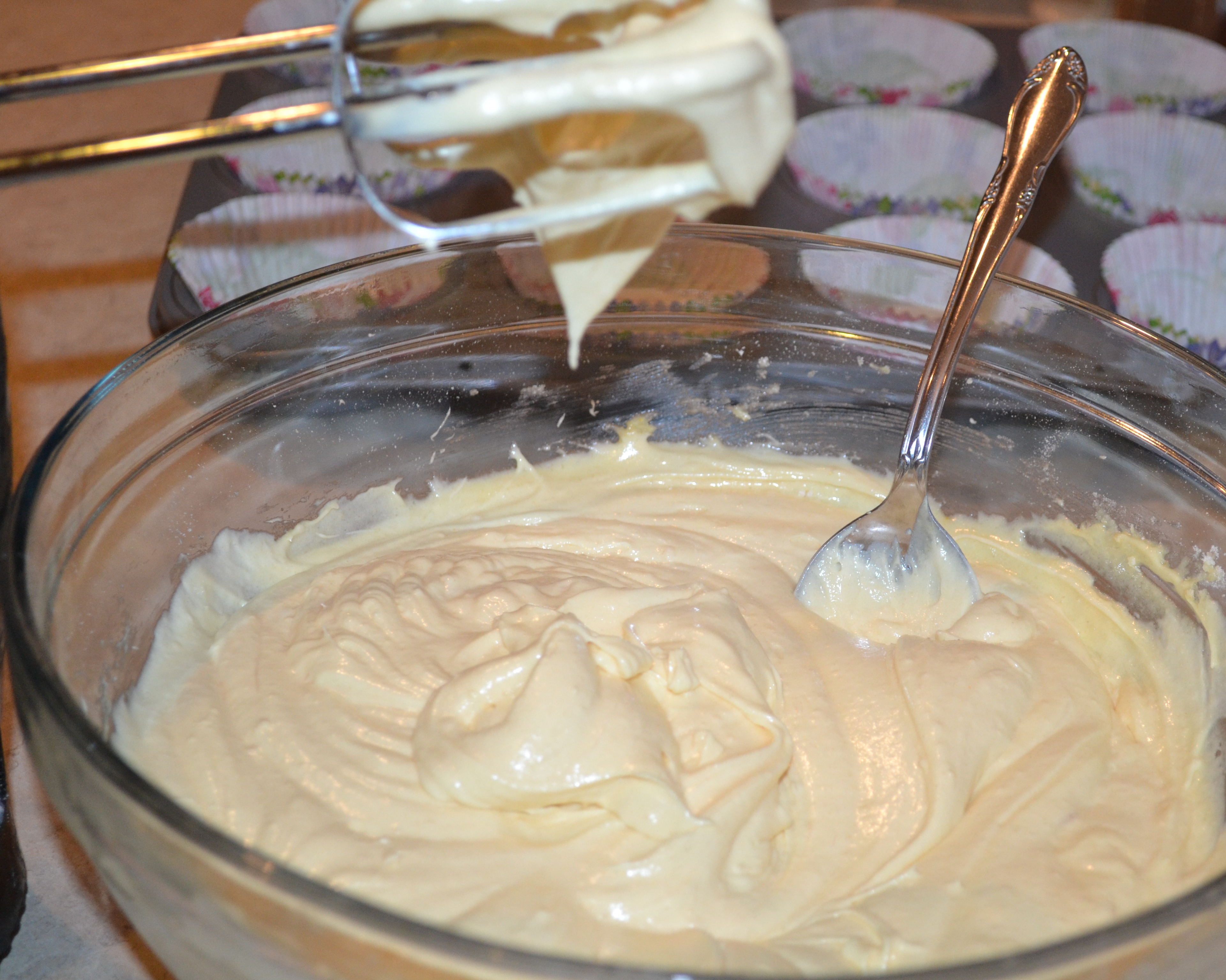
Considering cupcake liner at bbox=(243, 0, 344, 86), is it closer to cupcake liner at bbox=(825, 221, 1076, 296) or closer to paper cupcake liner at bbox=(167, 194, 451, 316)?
paper cupcake liner at bbox=(167, 194, 451, 316)

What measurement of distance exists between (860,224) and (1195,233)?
19.4 inches

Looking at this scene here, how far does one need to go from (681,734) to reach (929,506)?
0.36m

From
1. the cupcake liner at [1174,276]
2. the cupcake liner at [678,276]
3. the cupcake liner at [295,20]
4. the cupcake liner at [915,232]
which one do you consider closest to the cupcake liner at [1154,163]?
the cupcake liner at [1174,276]

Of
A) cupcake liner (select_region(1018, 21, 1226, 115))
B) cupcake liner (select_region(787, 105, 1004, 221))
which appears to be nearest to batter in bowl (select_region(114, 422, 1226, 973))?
cupcake liner (select_region(787, 105, 1004, 221))

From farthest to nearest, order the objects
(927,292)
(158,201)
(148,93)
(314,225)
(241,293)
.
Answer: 1. (148,93)
2. (158,201)
3. (314,225)
4. (241,293)
5. (927,292)

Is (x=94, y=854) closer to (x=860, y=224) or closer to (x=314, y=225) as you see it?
(x=314, y=225)

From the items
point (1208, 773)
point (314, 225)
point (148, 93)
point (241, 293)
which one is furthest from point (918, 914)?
point (148, 93)

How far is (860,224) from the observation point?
1674mm

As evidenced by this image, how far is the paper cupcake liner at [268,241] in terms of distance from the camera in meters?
1.45

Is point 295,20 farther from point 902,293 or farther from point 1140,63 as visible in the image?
point 1140,63

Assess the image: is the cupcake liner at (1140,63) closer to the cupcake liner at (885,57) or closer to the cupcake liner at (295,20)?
the cupcake liner at (885,57)

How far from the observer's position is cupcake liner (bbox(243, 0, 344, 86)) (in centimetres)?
194

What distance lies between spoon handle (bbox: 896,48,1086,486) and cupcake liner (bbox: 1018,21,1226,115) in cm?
112

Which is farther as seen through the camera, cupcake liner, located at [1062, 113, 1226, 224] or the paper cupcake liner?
cupcake liner, located at [1062, 113, 1226, 224]
